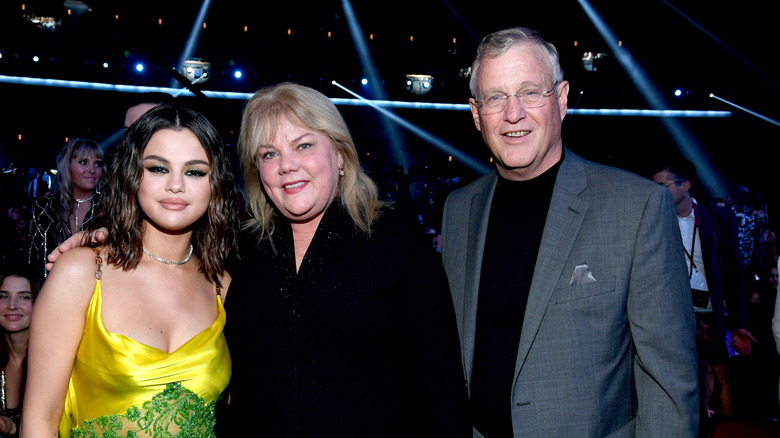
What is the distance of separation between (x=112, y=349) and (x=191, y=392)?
0.28m

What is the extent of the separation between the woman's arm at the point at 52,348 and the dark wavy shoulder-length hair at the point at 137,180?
0.16m

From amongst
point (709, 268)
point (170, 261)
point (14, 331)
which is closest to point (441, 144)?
point (709, 268)

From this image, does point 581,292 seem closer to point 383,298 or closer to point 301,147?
point 383,298

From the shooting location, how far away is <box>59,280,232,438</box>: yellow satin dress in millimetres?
1617

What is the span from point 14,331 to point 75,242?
1853 millimetres

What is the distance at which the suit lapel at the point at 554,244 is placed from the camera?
1519mm

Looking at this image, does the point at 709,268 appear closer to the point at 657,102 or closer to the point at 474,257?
the point at 474,257

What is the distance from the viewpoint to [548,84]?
169 cm

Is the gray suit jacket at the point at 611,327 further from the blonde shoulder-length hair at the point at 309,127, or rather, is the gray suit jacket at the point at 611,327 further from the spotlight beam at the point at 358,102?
the spotlight beam at the point at 358,102

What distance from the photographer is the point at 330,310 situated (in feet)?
5.04

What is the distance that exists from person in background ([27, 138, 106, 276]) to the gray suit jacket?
2.85m

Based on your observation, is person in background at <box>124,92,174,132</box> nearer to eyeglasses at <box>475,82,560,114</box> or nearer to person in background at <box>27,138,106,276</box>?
person in background at <box>27,138,106,276</box>

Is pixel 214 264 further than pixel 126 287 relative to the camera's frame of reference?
Yes

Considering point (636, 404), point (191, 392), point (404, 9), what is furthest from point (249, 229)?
point (404, 9)
